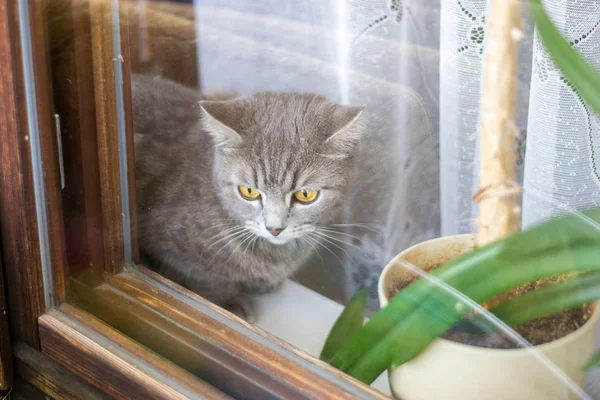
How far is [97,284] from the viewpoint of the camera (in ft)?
2.94

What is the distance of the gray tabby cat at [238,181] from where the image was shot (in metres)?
1.01

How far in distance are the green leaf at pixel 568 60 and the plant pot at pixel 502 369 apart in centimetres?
21

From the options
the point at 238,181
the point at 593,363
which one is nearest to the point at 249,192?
the point at 238,181

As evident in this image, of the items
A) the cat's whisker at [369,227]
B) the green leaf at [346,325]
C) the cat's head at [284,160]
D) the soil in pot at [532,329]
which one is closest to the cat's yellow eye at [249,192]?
the cat's head at [284,160]

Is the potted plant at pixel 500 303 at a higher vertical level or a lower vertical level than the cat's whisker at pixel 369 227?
higher

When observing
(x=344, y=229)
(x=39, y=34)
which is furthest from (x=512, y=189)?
(x=39, y=34)

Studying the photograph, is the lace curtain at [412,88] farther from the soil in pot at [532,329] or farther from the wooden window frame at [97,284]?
the wooden window frame at [97,284]

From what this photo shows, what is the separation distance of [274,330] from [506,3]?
468mm

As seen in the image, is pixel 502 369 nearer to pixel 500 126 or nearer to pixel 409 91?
pixel 500 126

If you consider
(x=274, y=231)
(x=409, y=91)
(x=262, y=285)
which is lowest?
(x=262, y=285)

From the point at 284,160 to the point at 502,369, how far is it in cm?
53

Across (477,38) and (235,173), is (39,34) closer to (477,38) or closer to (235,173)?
(235,173)

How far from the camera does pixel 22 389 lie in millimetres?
970

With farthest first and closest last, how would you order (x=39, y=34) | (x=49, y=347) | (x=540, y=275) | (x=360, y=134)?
(x=360, y=134), (x=49, y=347), (x=39, y=34), (x=540, y=275)
